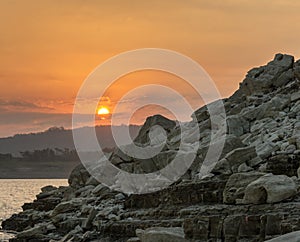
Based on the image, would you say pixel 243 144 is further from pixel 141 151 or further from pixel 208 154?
pixel 141 151

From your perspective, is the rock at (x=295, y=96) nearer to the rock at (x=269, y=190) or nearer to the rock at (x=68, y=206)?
Answer: the rock at (x=68, y=206)

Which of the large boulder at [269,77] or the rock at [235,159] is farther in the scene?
the large boulder at [269,77]

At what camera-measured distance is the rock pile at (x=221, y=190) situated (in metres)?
25.5

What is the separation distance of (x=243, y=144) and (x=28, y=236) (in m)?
15.5

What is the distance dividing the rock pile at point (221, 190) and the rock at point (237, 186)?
0.14 ft

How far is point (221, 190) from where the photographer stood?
29828mm

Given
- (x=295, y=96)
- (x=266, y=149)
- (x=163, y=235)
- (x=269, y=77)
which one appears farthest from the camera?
(x=269, y=77)

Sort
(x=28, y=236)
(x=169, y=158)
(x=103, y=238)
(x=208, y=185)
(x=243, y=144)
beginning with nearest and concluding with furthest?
(x=208, y=185) → (x=103, y=238) → (x=243, y=144) → (x=169, y=158) → (x=28, y=236)

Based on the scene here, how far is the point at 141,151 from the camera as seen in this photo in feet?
148

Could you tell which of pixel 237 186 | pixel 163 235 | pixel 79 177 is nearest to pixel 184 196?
pixel 237 186

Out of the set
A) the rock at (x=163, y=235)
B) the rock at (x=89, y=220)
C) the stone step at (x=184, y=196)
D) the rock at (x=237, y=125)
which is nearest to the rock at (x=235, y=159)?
the stone step at (x=184, y=196)

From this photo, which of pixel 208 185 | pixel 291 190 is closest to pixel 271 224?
pixel 291 190

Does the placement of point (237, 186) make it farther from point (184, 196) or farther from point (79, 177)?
point (79, 177)

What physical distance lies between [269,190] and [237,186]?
2.31 metres
